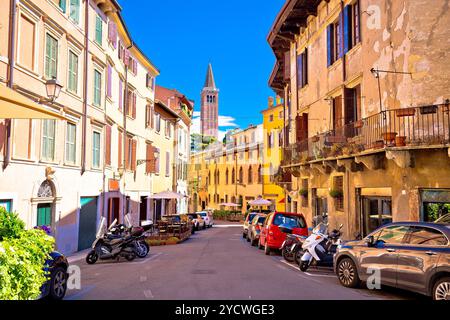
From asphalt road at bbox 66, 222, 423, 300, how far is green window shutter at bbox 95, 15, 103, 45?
35.6 ft

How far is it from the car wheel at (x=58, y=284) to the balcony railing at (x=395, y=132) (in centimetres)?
915

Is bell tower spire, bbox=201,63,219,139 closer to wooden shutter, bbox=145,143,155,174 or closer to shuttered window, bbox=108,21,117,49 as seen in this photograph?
wooden shutter, bbox=145,143,155,174

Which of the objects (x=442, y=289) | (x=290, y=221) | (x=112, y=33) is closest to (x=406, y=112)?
(x=442, y=289)

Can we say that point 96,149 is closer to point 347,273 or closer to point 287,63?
point 287,63

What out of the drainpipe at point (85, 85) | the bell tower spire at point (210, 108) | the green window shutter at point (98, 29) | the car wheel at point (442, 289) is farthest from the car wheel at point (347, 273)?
the bell tower spire at point (210, 108)

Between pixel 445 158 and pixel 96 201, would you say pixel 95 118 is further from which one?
pixel 445 158

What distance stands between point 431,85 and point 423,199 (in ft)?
10.9

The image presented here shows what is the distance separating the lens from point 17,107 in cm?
765

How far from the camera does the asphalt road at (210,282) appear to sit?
895cm

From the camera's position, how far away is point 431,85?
13.0m

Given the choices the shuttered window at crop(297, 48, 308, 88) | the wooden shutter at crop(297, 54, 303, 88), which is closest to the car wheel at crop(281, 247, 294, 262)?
the shuttered window at crop(297, 48, 308, 88)

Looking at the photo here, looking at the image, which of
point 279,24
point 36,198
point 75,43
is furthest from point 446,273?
point 279,24

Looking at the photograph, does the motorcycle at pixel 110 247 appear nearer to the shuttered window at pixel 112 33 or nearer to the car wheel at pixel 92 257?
the car wheel at pixel 92 257

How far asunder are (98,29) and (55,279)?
50.6 feet
